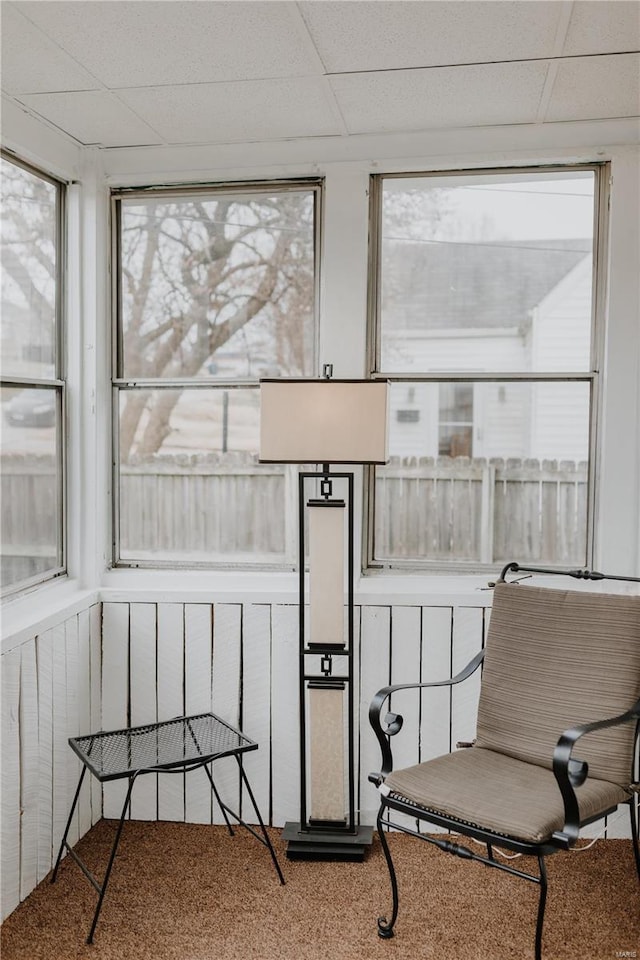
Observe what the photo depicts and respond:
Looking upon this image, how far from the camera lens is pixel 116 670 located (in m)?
3.10

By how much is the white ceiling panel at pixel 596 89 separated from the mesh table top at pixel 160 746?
2212 mm

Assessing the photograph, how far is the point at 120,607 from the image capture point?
10.1 ft

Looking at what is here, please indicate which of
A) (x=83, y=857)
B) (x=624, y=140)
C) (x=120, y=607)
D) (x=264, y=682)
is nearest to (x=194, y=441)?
(x=120, y=607)

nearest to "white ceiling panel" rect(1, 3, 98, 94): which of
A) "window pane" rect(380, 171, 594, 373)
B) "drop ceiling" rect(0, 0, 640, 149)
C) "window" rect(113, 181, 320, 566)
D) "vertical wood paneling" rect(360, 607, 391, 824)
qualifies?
"drop ceiling" rect(0, 0, 640, 149)

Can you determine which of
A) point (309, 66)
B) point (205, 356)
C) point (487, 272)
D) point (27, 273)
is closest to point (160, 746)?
point (205, 356)

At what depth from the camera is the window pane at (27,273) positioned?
2.64 meters

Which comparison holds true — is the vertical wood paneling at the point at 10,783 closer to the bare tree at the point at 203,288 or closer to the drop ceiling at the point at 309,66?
the bare tree at the point at 203,288

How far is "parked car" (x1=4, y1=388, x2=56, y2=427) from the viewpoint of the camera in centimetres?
267

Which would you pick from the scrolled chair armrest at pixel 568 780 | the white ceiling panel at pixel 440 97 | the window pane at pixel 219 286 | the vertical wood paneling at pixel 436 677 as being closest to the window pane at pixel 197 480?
the window pane at pixel 219 286

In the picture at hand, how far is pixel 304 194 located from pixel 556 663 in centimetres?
187

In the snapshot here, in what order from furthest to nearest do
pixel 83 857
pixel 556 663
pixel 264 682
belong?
pixel 264 682 → pixel 83 857 → pixel 556 663

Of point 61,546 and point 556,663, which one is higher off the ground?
point 61,546

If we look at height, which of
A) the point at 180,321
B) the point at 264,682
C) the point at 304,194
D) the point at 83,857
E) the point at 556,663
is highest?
the point at 304,194

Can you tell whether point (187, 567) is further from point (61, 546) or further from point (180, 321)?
point (180, 321)
